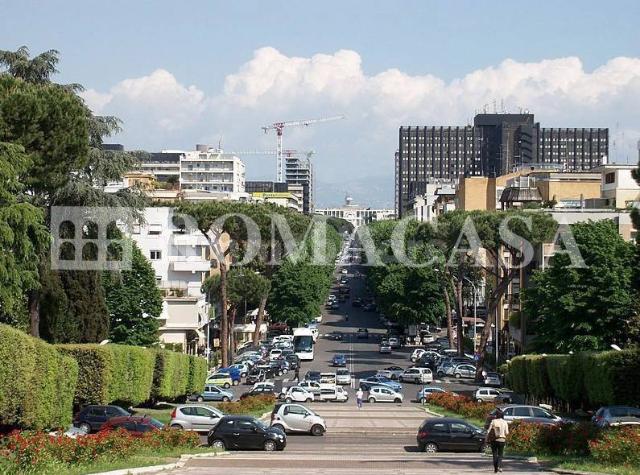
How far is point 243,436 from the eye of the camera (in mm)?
36688

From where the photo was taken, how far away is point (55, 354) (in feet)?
129

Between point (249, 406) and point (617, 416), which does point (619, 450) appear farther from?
point (249, 406)

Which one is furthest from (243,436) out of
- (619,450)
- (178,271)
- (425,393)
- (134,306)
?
(178,271)

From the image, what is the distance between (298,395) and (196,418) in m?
23.0

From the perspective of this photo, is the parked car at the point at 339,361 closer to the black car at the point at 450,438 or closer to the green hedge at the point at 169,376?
the green hedge at the point at 169,376

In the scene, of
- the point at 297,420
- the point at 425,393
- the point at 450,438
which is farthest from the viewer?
the point at 425,393

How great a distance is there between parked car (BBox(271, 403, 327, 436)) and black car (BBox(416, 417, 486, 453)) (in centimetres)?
755

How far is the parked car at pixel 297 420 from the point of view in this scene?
43.7 meters

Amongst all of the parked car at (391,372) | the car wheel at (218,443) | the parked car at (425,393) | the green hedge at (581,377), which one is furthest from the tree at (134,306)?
the car wheel at (218,443)

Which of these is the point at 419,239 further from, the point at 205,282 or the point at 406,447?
the point at 406,447

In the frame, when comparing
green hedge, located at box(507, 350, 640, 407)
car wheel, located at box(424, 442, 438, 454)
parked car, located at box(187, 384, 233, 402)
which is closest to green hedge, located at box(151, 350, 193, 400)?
parked car, located at box(187, 384, 233, 402)

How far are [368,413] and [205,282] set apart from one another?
153 feet

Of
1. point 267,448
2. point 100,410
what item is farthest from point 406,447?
point 100,410

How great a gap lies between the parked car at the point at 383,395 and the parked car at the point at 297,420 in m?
23.4
